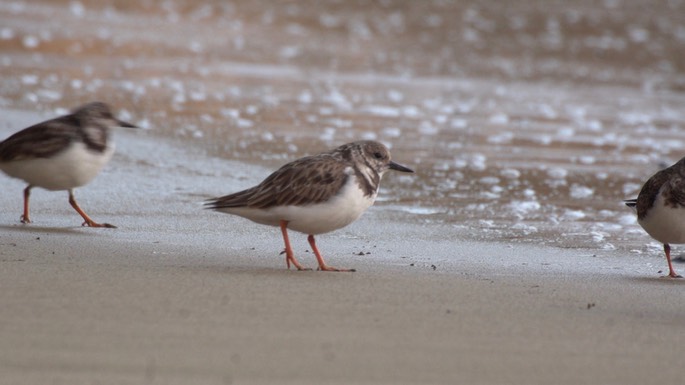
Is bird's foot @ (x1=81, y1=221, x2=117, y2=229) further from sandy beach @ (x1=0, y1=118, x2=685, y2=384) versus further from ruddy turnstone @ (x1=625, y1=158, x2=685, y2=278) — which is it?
ruddy turnstone @ (x1=625, y1=158, x2=685, y2=278)

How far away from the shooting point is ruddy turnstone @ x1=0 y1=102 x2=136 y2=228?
6.25 m

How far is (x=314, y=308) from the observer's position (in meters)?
4.44

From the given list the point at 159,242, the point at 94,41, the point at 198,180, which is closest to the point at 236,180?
the point at 198,180

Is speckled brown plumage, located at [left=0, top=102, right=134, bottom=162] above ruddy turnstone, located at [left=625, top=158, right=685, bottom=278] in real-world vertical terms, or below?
above

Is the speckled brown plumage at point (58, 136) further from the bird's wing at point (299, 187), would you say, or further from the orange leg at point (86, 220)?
the bird's wing at point (299, 187)

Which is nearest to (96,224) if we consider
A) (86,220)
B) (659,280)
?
(86,220)

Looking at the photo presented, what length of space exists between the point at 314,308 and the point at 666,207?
94.0 inches

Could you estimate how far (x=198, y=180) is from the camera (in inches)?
313

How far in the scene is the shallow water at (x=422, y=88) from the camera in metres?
8.19

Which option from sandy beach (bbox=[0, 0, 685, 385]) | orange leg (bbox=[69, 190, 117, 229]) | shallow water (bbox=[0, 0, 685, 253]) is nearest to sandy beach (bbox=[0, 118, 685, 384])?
sandy beach (bbox=[0, 0, 685, 385])

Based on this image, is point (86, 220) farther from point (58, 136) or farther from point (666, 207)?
point (666, 207)

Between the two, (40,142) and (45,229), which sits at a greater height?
(40,142)

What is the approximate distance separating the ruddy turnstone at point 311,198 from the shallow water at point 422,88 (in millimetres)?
1319

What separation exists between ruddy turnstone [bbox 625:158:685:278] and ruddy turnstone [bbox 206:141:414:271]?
1573 millimetres
